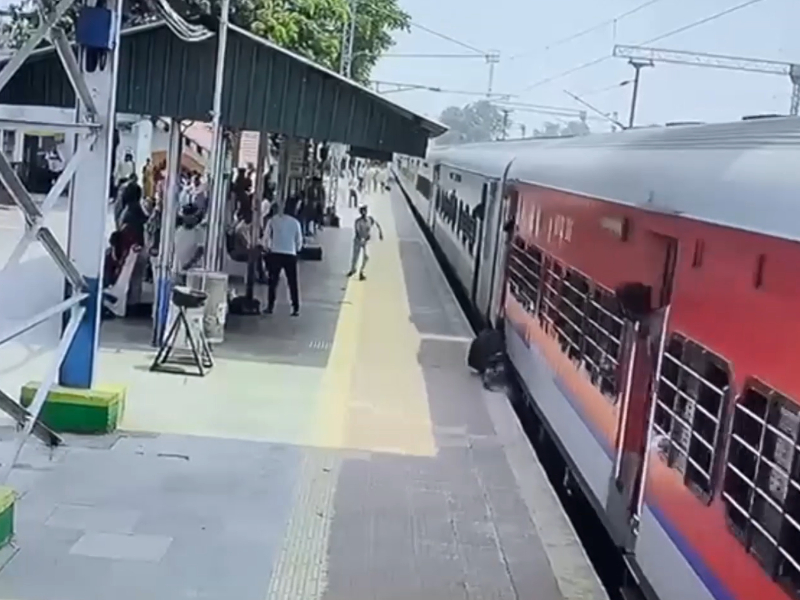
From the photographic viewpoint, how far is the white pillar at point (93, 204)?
8.75 metres

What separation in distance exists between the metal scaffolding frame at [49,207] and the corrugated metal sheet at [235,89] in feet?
12.7

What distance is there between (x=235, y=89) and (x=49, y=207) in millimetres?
6318

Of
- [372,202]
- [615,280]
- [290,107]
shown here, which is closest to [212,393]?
[290,107]

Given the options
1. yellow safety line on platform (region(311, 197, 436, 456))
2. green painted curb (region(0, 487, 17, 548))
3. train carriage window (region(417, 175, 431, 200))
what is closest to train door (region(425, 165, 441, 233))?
train carriage window (region(417, 175, 431, 200))

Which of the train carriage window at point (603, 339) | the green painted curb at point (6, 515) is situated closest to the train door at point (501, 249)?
the train carriage window at point (603, 339)

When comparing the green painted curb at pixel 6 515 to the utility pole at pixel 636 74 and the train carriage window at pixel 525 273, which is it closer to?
the train carriage window at pixel 525 273

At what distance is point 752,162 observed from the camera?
470 centimetres

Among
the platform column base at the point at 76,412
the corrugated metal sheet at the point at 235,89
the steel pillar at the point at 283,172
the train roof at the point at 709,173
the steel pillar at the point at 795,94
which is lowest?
the platform column base at the point at 76,412

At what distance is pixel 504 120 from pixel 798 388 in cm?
5836

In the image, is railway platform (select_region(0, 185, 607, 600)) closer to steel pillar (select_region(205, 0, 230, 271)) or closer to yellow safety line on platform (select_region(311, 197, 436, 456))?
yellow safety line on platform (select_region(311, 197, 436, 456))

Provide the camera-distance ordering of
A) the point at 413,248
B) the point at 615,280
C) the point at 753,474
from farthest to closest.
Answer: the point at 413,248 < the point at 615,280 < the point at 753,474

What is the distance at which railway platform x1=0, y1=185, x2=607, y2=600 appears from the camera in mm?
6531

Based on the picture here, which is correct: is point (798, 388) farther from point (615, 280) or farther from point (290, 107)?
point (290, 107)

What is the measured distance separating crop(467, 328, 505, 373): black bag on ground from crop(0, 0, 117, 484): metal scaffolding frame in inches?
189
